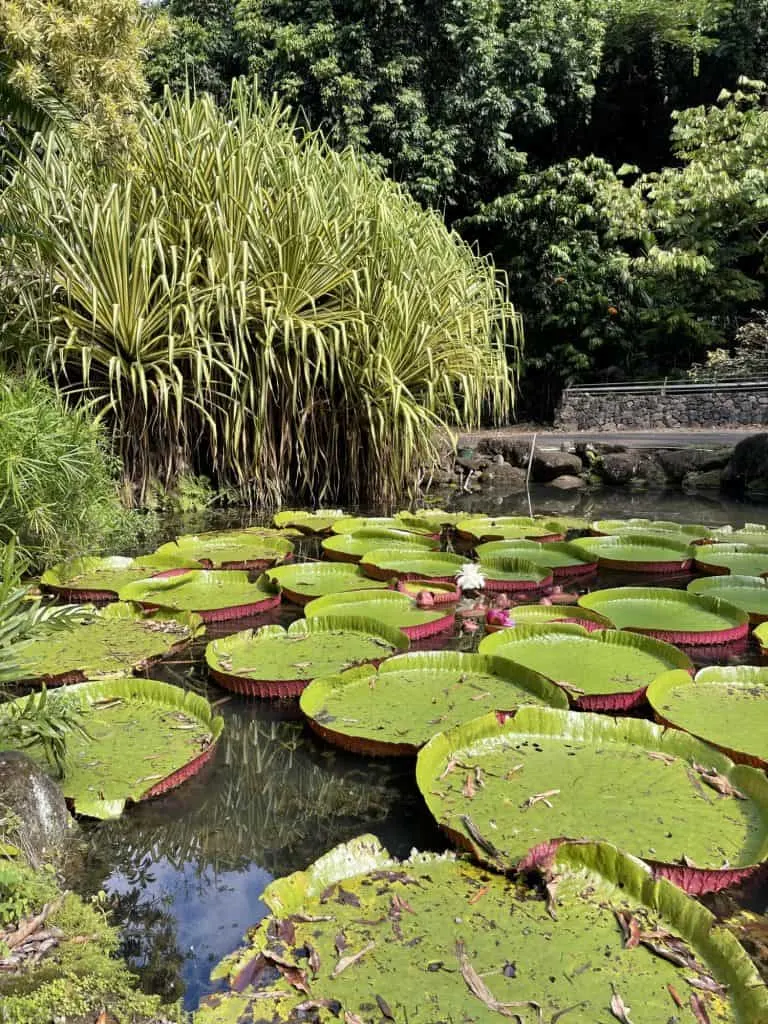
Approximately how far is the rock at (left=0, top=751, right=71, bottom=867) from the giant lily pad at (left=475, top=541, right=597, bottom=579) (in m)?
2.90

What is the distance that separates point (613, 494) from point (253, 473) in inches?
173

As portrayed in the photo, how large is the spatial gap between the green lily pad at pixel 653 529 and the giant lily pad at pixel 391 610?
2.11 meters

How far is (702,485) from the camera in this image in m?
9.05

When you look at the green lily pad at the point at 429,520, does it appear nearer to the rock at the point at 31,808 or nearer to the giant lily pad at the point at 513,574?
the giant lily pad at the point at 513,574

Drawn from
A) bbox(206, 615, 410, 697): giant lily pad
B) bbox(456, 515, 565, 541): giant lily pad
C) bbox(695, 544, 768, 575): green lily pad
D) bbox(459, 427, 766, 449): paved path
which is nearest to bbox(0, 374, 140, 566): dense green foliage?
bbox(206, 615, 410, 697): giant lily pad

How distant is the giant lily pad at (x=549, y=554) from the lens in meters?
4.36

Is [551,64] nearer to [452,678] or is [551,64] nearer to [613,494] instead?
[613,494]

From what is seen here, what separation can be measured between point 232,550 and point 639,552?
253 centimetres

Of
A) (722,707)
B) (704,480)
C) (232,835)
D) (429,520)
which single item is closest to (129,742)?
(232,835)

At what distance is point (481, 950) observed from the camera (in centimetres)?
143

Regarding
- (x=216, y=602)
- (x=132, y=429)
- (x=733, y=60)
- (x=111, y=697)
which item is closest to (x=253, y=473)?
(x=132, y=429)

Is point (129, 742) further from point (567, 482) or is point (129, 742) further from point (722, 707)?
point (567, 482)

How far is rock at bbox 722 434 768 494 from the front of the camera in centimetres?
839

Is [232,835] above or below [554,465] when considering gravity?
below
